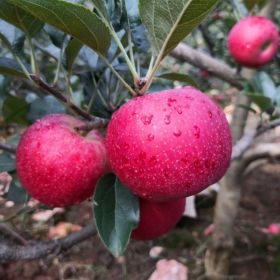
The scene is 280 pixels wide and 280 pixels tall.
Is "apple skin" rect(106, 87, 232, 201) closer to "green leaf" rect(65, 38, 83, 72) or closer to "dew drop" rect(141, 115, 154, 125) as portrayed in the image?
"dew drop" rect(141, 115, 154, 125)

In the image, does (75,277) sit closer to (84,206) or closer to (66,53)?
(84,206)

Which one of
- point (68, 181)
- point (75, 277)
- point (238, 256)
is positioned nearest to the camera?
point (68, 181)

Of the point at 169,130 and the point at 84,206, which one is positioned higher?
the point at 169,130

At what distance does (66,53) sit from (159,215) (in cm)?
29

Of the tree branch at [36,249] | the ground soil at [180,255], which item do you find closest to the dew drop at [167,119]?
the tree branch at [36,249]

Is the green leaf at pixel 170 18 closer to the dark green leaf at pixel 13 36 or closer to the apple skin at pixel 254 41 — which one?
the dark green leaf at pixel 13 36

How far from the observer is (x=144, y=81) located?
0.56 m

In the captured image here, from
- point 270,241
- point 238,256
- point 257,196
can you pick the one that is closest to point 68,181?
point 238,256

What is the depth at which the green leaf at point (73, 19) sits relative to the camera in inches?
17.8

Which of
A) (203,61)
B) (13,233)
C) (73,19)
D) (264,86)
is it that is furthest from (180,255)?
(73,19)

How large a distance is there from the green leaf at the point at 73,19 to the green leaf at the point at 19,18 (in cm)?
8

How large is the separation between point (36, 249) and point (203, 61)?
3.16ft

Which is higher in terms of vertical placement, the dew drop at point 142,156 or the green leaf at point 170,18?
the green leaf at point 170,18

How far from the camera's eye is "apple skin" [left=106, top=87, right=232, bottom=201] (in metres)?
0.51
